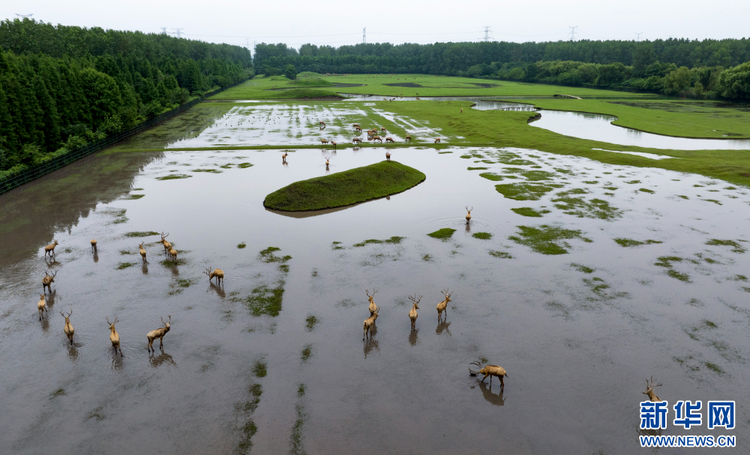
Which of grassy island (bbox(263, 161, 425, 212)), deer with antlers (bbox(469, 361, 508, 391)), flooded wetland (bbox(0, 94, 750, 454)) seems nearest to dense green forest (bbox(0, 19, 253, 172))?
flooded wetland (bbox(0, 94, 750, 454))

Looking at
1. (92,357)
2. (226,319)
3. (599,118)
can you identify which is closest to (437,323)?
(226,319)

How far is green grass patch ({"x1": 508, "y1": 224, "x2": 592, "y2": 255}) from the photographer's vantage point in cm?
3241

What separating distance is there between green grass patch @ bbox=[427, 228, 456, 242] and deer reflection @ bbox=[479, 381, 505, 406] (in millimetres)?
16204

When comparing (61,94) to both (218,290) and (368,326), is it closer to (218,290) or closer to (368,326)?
(218,290)

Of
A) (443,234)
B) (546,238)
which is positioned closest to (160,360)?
→ (443,234)

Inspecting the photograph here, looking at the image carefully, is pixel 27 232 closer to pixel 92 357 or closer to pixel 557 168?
pixel 92 357

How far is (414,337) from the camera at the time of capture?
Result: 73.9 feet

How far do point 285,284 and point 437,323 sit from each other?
31.6 ft

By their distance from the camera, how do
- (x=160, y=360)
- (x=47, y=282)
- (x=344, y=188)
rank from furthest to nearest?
(x=344, y=188)
(x=47, y=282)
(x=160, y=360)

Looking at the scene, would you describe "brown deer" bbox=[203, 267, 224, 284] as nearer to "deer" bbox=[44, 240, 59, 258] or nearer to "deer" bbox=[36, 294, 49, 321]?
"deer" bbox=[36, 294, 49, 321]

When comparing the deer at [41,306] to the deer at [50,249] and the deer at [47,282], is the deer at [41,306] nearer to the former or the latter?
the deer at [47,282]

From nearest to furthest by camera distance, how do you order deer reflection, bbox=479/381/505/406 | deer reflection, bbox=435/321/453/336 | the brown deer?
deer reflection, bbox=479/381/505/406 < deer reflection, bbox=435/321/453/336 < the brown deer

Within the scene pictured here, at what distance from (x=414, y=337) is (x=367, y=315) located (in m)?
3.03

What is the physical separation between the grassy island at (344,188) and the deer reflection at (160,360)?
2153cm
